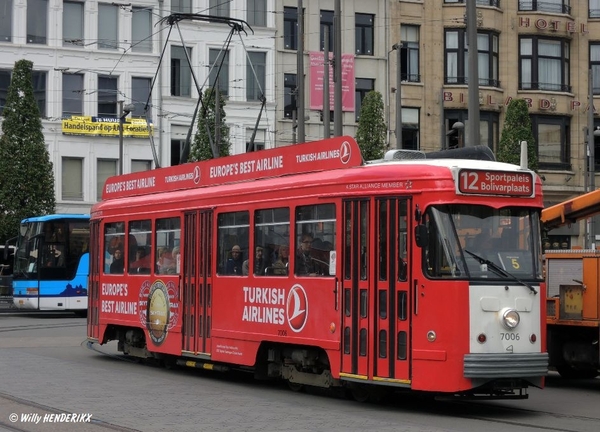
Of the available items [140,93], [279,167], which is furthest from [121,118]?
[279,167]

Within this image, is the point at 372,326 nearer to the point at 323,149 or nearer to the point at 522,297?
the point at 522,297

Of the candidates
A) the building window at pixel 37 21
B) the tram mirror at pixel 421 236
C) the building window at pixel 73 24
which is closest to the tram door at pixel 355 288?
the tram mirror at pixel 421 236

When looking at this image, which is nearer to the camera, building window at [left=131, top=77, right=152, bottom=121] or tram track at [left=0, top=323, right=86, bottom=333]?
tram track at [left=0, top=323, right=86, bottom=333]

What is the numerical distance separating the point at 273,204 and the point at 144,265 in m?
4.46

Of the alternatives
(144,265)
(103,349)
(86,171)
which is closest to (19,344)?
(103,349)

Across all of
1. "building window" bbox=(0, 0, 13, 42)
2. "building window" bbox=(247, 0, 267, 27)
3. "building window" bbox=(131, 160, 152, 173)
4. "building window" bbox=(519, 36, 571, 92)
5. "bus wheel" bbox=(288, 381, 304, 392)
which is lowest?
"bus wheel" bbox=(288, 381, 304, 392)

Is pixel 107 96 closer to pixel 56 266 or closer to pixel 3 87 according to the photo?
pixel 3 87

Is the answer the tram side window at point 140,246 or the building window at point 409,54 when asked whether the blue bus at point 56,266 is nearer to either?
the tram side window at point 140,246

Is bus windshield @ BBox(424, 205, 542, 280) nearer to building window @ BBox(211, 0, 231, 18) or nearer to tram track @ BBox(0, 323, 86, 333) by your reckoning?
tram track @ BBox(0, 323, 86, 333)

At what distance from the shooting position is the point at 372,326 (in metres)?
13.7

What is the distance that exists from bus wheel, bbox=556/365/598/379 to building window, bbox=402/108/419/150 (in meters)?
32.2

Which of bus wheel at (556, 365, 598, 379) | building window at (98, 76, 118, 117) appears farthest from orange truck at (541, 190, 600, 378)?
building window at (98, 76, 118, 117)

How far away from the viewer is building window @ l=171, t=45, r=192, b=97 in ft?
167

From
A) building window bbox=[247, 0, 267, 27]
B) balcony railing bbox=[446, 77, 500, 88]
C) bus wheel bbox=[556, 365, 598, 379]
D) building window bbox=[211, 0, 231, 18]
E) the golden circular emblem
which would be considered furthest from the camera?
building window bbox=[247, 0, 267, 27]
